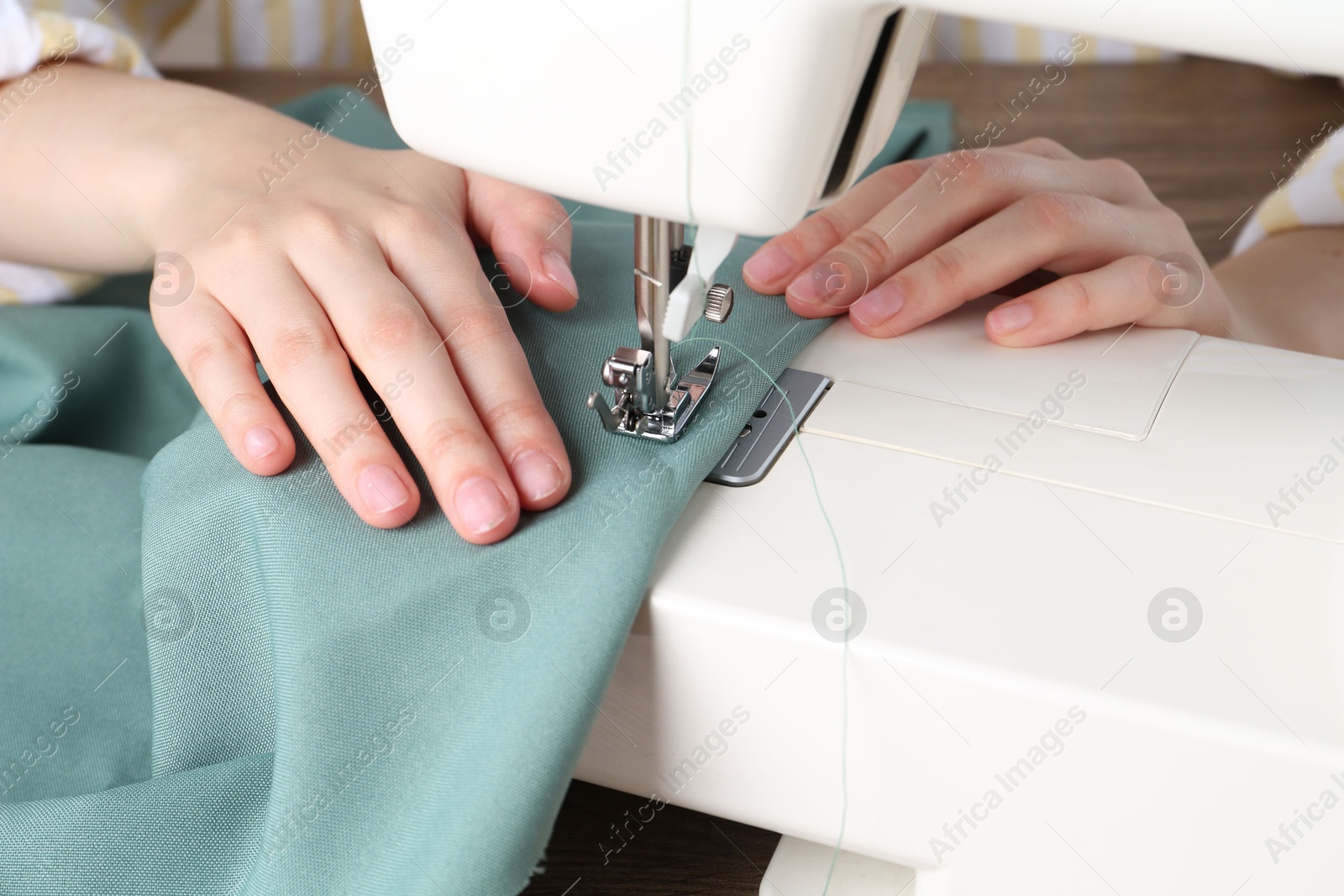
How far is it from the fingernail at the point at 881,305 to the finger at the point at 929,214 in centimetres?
2

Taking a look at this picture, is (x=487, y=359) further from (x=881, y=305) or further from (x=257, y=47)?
(x=257, y=47)

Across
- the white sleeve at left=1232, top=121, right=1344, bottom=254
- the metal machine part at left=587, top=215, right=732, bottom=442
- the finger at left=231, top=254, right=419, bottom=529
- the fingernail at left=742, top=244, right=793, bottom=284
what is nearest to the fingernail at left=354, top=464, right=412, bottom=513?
the finger at left=231, top=254, right=419, bottom=529

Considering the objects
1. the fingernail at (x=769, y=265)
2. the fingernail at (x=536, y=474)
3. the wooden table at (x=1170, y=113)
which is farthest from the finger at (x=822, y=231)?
the wooden table at (x=1170, y=113)

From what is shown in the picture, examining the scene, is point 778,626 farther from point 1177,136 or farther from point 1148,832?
point 1177,136

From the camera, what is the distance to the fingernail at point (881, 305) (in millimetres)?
713

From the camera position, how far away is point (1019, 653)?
48 cm

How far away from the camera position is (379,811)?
1.64 ft

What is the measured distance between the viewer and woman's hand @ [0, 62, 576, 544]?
0.56 meters

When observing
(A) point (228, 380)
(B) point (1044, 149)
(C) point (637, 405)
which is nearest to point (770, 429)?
(C) point (637, 405)

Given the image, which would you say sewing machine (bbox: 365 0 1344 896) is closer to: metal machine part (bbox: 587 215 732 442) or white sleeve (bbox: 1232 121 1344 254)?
metal machine part (bbox: 587 215 732 442)

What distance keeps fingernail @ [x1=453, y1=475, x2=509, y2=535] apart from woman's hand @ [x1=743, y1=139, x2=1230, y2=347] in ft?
0.89

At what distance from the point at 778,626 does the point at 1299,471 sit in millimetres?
328

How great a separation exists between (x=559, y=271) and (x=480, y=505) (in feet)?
0.68

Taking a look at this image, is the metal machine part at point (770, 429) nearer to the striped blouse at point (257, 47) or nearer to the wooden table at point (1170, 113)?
the striped blouse at point (257, 47)
